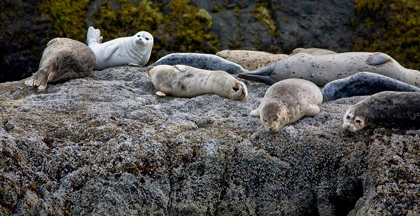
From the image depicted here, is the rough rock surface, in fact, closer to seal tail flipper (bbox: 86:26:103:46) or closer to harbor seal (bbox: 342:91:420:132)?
harbor seal (bbox: 342:91:420:132)

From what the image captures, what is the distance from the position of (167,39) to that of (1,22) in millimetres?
2493

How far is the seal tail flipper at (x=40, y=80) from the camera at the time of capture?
6313 millimetres

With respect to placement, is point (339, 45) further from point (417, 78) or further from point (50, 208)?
point (50, 208)

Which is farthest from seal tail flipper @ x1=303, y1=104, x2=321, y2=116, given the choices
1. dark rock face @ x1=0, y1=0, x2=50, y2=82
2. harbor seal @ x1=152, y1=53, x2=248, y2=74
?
dark rock face @ x1=0, y1=0, x2=50, y2=82

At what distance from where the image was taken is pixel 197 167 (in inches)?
183

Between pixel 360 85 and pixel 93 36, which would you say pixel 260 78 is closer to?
pixel 360 85

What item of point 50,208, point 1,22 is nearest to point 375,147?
point 50,208

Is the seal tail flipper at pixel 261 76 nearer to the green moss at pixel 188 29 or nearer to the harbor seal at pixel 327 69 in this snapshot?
the harbor seal at pixel 327 69

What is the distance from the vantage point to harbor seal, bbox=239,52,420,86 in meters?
6.91

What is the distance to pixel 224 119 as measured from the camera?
5.32 metres

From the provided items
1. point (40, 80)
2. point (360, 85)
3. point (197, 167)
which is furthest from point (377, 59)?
point (40, 80)

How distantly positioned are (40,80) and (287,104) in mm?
2792

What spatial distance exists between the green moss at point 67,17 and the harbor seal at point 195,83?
9.90 feet

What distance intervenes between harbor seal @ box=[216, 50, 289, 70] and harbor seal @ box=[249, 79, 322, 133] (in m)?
1.96
